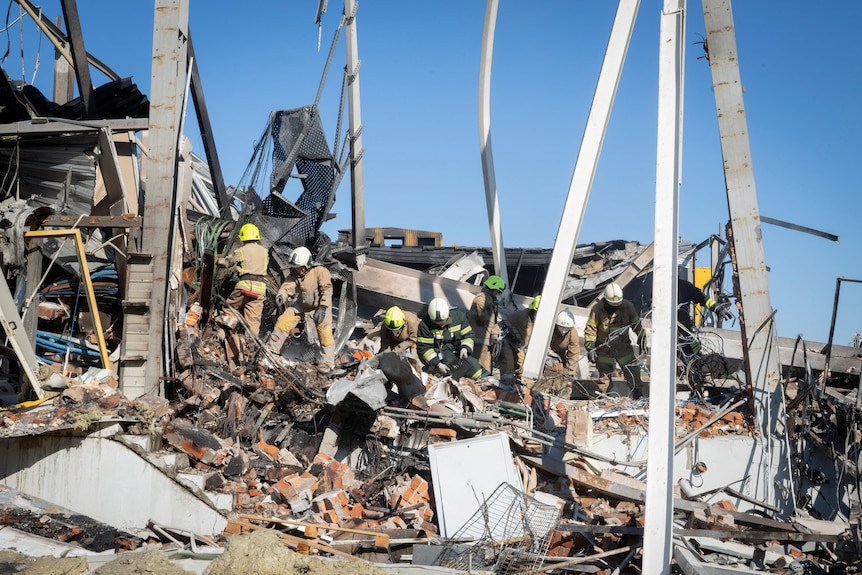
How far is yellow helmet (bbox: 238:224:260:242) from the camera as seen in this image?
11.8 m

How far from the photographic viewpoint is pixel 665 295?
7.46 metres

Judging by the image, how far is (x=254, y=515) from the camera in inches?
316

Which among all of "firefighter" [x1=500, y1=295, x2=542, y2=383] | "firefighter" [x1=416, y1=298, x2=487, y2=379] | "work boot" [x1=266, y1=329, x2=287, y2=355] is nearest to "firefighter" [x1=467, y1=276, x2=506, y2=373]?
"firefighter" [x1=500, y1=295, x2=542, y2=383]

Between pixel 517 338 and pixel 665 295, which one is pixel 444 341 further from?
pixel 665 295

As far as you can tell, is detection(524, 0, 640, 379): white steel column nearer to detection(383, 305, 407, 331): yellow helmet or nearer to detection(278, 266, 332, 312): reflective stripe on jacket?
detection(383, 305, 407, 331): yellow helmet

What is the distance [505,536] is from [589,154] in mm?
5069

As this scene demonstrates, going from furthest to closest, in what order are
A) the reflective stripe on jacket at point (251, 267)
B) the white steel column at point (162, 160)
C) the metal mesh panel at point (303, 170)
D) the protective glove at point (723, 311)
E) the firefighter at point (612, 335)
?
the protective glove at point (723, 311) → the metal mesh panel at point (303, 170) → the firefighter at point (612, 335) → the reflective stripe on jacket at point (251, 267) → the white steel column at point (162, 160)

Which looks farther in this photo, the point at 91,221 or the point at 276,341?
the point at 276,341

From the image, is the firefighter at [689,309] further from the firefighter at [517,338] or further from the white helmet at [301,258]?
the white helmet at [301,258]

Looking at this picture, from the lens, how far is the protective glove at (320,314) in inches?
484

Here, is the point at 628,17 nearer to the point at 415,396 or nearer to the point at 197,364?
the point at 415,396

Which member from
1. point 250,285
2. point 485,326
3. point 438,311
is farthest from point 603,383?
point 250,285

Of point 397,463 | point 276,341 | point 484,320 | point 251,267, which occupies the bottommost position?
point 397,463

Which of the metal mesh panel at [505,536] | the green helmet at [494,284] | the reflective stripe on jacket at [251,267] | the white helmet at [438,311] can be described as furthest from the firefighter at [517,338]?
the metal mesh panel at [505,536]
